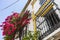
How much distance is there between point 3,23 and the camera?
59.8ft

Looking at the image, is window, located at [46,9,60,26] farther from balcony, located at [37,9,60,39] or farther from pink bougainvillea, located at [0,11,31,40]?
pink bougainvillea, located at [0,11,31,40]

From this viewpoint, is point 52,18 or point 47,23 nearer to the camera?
point 52,18

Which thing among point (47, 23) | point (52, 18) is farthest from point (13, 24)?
point (52, 18)

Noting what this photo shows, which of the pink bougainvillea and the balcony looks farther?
the pink bougainvillea

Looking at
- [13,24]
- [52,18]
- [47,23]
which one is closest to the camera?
[52,18]

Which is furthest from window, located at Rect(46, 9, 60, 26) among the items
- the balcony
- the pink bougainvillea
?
the pink bougainvillea

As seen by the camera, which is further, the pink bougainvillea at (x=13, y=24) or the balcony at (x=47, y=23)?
the pink bougainvillea at (x=13, y=24)

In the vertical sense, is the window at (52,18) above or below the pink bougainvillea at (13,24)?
below

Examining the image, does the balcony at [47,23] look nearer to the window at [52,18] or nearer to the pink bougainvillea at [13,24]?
the window at [52,18]

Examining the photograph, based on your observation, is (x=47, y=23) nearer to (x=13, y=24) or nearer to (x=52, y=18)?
(x=52, y=18)

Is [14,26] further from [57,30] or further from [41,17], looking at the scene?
[57,30]

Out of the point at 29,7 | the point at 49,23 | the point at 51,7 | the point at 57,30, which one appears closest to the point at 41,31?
the point at 49,23

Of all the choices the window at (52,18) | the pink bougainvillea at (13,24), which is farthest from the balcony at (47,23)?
the pink bougainvillea at (13,24)

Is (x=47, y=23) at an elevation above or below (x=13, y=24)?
below
